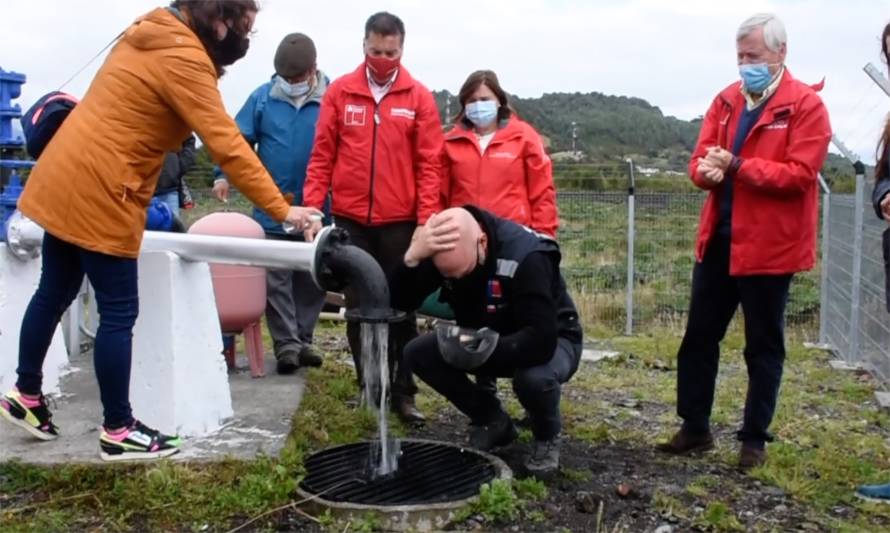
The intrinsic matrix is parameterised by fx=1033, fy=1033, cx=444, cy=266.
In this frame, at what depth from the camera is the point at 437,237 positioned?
157 inches

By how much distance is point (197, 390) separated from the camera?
4445 millimetres

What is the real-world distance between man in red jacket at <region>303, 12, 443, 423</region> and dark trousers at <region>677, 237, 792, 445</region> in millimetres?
1366

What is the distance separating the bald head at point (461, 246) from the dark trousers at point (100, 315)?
3.93 ft

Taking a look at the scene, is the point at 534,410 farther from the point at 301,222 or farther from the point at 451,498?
the point at 301,222

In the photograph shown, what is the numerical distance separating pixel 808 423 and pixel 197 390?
3.35 m

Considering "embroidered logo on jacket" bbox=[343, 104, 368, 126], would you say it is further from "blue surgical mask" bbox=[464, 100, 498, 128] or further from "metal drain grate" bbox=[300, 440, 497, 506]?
"metal drain grate" bbox=[300, 440, 497, 506]

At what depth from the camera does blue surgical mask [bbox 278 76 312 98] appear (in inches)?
231

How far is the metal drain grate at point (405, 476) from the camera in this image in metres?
3.95

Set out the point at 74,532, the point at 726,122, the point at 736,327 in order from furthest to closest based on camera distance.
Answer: the point at 736,327
the point at 726,122
the point at 74,532

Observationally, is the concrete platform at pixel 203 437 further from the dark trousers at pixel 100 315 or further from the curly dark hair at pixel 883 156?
the curly dark hair at pixel 883 156

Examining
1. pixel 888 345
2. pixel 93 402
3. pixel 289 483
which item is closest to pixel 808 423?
pixel 888 345

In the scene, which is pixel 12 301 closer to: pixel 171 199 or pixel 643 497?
pixel 171 199

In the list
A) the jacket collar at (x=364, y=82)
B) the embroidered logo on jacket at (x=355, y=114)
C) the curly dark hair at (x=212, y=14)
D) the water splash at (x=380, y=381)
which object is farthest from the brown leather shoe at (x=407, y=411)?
the curly dark hair at (x=212, y=14)

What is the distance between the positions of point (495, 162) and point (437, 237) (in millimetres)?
1492
